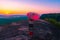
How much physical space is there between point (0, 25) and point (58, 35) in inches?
30.6

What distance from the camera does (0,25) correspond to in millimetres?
2713

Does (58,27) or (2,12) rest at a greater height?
(2,12)

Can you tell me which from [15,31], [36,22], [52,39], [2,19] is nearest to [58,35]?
[52,39]

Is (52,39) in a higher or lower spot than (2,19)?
lower

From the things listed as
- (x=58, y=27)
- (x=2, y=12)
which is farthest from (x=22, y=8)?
(x=58, y=27)

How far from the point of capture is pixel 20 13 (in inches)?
106

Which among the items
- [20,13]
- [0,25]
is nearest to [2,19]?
[0,25]

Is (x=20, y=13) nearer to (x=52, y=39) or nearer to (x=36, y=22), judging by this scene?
(x=36, y=22)

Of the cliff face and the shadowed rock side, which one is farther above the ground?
the cliff face

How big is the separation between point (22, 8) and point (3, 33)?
15.8 inches

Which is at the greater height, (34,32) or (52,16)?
(52,16)

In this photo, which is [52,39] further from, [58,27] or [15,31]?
[15,31]

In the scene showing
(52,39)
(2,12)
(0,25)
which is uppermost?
(2,12)

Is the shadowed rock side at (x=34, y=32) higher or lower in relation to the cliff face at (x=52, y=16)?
lower
